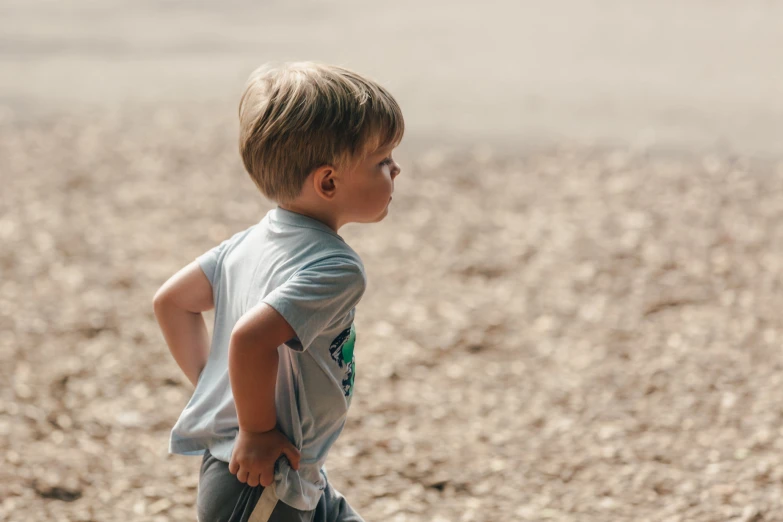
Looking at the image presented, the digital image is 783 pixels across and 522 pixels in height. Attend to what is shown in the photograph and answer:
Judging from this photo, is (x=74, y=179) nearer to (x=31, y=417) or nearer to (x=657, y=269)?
(x=31, y=417)

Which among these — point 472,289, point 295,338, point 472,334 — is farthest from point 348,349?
point 472,289

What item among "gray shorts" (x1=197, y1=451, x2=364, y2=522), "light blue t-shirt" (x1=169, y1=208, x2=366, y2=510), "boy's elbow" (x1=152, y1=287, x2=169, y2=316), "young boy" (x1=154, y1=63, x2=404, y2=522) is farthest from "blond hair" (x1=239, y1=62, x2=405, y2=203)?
"gray shorts" (x1=197, y1=451, x2=364, y2=522)

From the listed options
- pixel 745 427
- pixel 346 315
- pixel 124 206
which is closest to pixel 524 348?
pixel 745 427

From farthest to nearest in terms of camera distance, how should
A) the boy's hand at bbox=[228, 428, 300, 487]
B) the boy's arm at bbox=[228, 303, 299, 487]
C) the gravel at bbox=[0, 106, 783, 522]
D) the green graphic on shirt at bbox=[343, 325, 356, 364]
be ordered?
the gravel at bbox=[0, 106, 783, 522] → the green graphic on shirt at bbox=[343, 325, 356, 364] → the boy's hand at bbox=[228, 428, 300, 487] → the boy's arm at bbox=[228, 303, 299, 487]

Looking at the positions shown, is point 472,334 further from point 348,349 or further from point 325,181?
point 325,181

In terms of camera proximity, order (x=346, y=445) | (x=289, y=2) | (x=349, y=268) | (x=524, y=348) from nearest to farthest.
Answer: (x=349, y=268)
(x=346, y=445)
(x=524, y=348)
(x=289, y=2)

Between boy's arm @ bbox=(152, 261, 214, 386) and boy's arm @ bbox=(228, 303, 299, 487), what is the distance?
1.08 ft

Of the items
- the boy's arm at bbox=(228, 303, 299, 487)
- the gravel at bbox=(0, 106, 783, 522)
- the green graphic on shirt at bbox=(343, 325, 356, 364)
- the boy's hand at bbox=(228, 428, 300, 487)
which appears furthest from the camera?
the gravel at bbox=(0, 106, 783, 522)

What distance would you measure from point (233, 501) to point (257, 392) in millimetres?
334

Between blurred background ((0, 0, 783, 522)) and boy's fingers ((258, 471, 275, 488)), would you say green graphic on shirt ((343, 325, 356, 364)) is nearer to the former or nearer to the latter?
boy's fingers ((258, 471, 275, 488))

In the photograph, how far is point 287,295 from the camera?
186cm

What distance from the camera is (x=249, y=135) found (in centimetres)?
200

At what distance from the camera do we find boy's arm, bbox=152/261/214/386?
85.5 inches

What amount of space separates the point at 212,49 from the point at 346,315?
11.5 m
